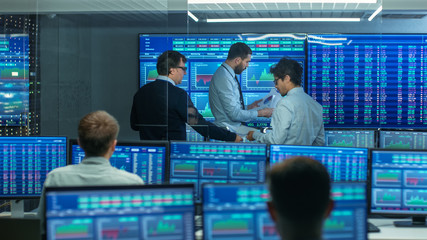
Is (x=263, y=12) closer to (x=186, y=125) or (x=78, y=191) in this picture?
(x=186, y=125)

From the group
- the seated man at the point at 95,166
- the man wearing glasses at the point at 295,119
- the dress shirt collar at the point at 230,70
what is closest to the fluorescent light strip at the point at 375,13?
the man wearing glasses at the point at 295,119

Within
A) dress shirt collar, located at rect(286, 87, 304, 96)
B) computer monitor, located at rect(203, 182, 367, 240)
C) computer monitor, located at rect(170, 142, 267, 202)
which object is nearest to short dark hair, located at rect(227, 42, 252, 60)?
dress shirt collar, located at rect(286, 87, 304, 96)

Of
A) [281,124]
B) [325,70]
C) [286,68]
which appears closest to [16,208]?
[281,124]

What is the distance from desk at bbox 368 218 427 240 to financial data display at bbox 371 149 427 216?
3.8 inches

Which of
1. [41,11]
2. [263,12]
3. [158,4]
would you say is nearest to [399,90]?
[263,12]

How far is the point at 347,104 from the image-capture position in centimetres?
489

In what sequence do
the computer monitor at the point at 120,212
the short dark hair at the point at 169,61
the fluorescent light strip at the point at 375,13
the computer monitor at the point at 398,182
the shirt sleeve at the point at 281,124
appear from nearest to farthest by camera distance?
1. the computer monitor at the point at 120,212
2. the computer monitor at the point at 398,182
3. the shirt sleeve at the point at 281,124
4. the fluorescent light strip at the point at 375,13
5. the short dark hair at the point at 169,61

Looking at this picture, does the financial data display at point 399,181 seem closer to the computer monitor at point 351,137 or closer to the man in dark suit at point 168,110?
the computer monitor at point 351,137

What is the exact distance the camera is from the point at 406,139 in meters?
4.39

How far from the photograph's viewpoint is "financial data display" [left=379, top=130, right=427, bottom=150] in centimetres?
437

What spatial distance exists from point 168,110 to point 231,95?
0.63 m

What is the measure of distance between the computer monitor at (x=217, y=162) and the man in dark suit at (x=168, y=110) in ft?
5.35

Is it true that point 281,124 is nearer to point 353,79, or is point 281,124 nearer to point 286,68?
point 286,68

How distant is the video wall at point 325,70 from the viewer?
4.87m
